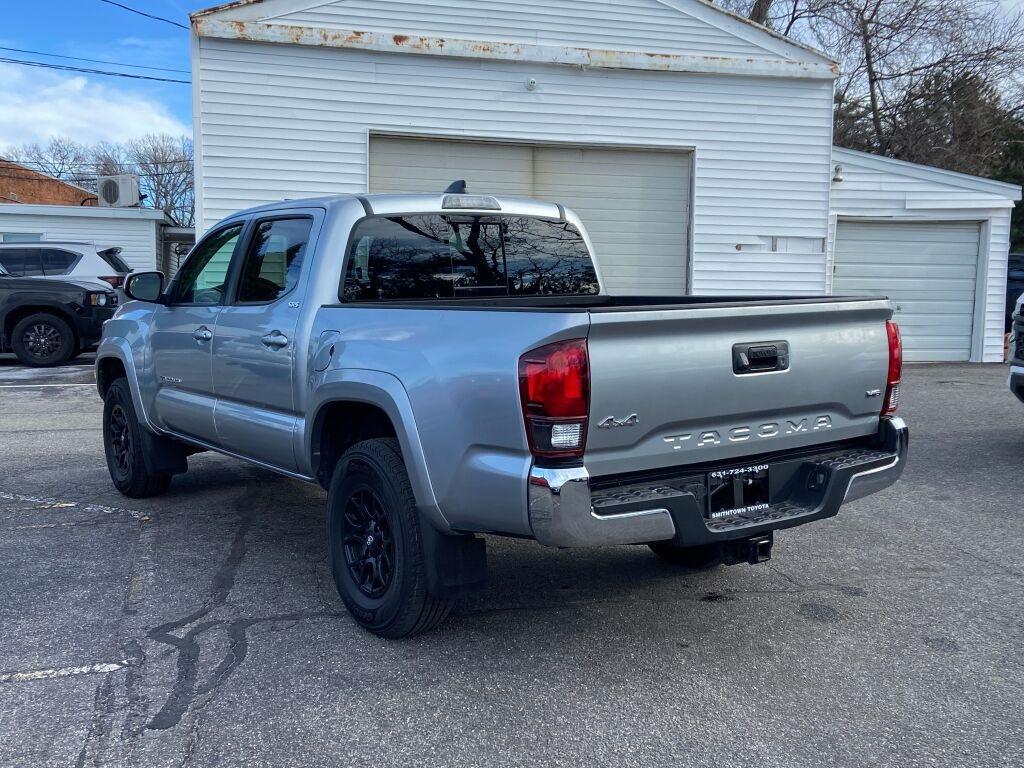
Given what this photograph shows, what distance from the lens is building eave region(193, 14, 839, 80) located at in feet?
39.7

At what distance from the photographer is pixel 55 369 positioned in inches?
563

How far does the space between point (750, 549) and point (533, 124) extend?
10.3 m

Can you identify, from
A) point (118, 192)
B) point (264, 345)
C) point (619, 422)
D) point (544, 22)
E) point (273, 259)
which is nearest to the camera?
point (619, 422)

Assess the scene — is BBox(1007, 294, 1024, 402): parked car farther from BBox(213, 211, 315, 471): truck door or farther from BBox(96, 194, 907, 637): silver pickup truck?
BBox(213, 211, 315, 471): truck door

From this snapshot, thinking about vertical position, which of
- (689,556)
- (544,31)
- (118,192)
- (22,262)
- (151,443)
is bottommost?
(689,556)

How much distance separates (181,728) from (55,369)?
497 inches

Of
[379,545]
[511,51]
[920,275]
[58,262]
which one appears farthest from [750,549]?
[58,262]

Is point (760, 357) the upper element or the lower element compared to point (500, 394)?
upper

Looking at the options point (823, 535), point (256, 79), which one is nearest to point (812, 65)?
point (256, 79)

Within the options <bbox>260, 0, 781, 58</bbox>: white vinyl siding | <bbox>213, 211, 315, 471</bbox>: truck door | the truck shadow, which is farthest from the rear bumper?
<bbox>260, 0, 781, 58</bbox>: white vinyl siding

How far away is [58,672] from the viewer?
364 cm

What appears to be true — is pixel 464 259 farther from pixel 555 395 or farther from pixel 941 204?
pixel 941 204

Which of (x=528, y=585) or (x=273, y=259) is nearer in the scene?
(x=528, y=585)

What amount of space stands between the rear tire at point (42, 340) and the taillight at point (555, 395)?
44.1 ft
